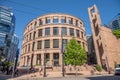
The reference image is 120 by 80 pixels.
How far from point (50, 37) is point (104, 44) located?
17837 mm

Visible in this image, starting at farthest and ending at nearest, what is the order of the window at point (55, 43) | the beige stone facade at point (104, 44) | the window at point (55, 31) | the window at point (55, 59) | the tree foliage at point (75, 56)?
the window at point (55, 31) → the window at point (55, 43) → the window at point (55, 59) → the beige stone facade at point (104, 44) → the tree foliage at point (75, 56)

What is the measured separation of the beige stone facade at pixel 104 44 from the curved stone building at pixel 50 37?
661 centimetres

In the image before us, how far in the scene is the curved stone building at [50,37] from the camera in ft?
152

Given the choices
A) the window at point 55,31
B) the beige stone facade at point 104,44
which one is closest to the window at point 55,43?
the window at point 55,31

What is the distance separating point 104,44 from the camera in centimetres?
4288

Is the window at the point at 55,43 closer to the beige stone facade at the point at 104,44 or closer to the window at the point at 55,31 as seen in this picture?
the window at the point at 55,31

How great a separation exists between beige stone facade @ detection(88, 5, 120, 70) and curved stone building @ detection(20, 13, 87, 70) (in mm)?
6611

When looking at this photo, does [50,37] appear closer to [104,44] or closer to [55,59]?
[55,59]

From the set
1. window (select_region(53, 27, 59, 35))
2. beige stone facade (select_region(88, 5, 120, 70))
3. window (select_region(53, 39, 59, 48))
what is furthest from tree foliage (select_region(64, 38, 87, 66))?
window (select_region(53, 27, 59, 35))

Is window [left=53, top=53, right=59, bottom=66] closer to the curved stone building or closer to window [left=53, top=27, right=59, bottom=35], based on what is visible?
the curved stone building

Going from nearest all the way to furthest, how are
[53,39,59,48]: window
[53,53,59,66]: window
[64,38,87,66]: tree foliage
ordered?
[64,38,87,66]: tree foliage
[53,53,59,66]: window
[53,39,59,48]: window

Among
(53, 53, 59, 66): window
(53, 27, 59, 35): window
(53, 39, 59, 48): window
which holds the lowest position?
(53, 53, 59, 66): window

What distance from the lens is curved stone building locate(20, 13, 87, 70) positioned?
4619cm

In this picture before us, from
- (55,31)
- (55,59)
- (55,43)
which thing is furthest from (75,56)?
(55,31)
